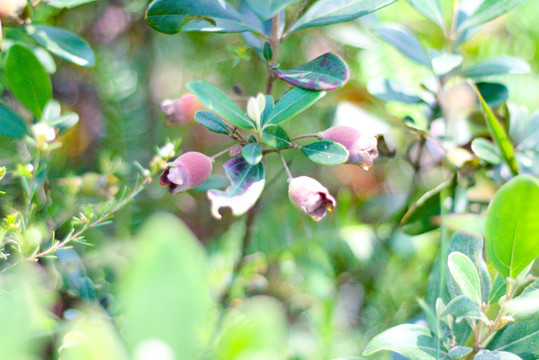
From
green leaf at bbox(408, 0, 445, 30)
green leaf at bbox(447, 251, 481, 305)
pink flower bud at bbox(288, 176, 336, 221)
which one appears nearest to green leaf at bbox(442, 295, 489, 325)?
green leaf at bbox(447, 251, 481, 305)

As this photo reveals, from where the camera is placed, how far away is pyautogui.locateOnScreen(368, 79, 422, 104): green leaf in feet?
1.88

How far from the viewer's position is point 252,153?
415 millimetres

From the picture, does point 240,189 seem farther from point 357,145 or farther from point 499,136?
point 499,136

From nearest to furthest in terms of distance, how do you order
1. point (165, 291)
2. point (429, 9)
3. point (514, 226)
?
1. point (165, 291)
2. point (514, 226)
3. point (429, 9)

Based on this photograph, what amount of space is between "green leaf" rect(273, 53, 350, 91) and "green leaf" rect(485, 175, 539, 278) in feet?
0.54

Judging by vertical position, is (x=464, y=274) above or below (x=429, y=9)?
below

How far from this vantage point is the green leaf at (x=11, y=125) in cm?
50

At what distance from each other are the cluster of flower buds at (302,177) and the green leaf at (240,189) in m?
0.02

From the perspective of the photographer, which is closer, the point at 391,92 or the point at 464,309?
the point at 464,309

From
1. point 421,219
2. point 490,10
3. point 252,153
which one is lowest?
point 421,219

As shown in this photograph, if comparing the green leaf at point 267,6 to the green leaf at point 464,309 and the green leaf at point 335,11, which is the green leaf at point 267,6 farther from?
the green leaf at point 464,309

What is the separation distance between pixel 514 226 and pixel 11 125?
1.64 feet

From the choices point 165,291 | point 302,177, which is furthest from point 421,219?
point 165,291

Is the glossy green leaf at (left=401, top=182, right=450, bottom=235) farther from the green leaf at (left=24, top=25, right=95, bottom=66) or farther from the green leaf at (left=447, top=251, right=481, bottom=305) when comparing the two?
the green leaf at (left=24, top=25, right=95, bottom=66)
